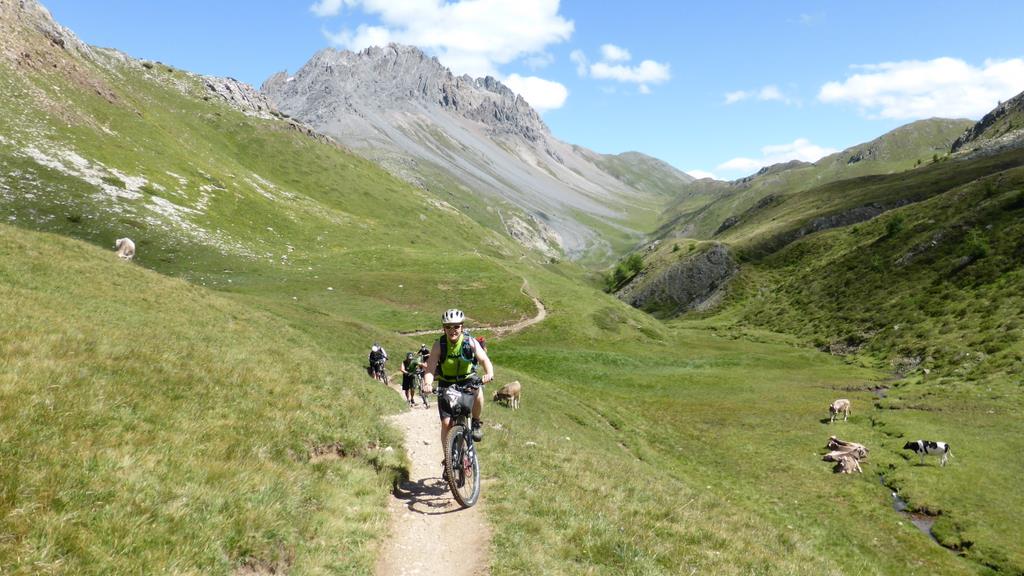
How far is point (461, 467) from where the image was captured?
13.2 metres

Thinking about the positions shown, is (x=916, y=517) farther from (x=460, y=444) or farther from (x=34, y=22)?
(x=34, y=22)

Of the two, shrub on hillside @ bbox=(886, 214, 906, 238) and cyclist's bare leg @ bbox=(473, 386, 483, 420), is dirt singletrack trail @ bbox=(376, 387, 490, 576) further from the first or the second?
shrub on hillside @ bbox=(886, 214, 906, 238)

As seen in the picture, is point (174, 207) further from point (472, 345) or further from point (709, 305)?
point (709, 305)

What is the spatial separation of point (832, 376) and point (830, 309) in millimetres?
32233

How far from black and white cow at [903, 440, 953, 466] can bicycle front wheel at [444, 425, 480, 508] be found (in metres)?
34.1

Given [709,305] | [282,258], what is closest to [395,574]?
[282,258]

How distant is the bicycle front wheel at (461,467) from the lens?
499 inches

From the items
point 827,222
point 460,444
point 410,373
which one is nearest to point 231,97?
point 827,222

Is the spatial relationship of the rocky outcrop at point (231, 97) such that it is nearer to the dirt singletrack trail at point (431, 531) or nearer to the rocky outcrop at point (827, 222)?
the rocky outcrop at point (827, 222)

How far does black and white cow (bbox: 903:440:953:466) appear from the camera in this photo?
3291cm

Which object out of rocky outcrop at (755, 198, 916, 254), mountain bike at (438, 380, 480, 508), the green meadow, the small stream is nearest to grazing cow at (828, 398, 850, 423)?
the green meadow

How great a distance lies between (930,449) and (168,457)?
42.0 metres

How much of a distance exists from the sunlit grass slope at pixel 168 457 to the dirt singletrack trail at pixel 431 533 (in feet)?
1.86

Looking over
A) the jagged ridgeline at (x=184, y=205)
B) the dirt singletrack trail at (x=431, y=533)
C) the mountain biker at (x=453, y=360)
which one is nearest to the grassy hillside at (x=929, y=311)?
the dirt singletrack trail at (x=431, y=533)
